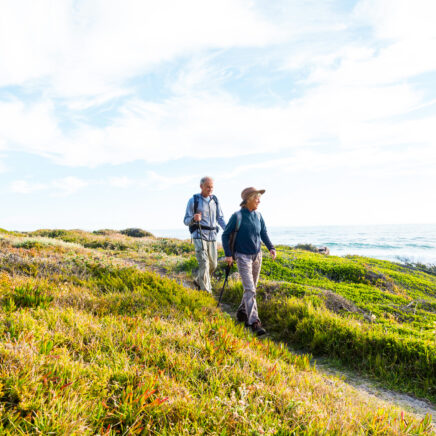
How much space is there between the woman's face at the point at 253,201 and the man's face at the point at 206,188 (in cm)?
175

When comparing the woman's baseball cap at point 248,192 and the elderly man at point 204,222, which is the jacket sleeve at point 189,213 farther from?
the woman's baseball cap at point 248,192

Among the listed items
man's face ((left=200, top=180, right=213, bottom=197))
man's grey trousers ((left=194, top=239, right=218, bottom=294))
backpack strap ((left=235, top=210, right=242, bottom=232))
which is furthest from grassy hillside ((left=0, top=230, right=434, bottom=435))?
man's face ((left=200, top=180, right=213, bottom=197))

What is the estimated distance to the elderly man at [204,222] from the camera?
7902mm

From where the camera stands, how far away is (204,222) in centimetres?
800

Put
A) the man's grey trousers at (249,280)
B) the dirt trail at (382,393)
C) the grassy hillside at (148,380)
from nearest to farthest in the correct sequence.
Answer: the grassy hillside at (148,380) → the dirt trail at (382,393) → the man's grey trousers at (249,280)

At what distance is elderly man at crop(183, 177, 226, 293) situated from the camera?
7.90m

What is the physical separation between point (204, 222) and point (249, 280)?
7.54 feet

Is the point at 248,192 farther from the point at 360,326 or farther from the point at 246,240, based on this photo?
the point at 360,326

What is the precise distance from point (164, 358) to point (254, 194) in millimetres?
3985

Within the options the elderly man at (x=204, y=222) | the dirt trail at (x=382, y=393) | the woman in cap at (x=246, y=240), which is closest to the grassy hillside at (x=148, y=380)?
the dirt trail at (x=382, y=393)

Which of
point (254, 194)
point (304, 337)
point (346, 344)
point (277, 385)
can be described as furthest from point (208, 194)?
point (277, 385)

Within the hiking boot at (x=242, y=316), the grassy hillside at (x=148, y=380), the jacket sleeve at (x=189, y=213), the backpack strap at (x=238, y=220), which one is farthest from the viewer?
the jacket sleeve at (x=189, y=213)

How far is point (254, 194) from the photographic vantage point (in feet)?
21.4

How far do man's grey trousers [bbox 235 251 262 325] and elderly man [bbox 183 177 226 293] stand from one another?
60.5 inches
